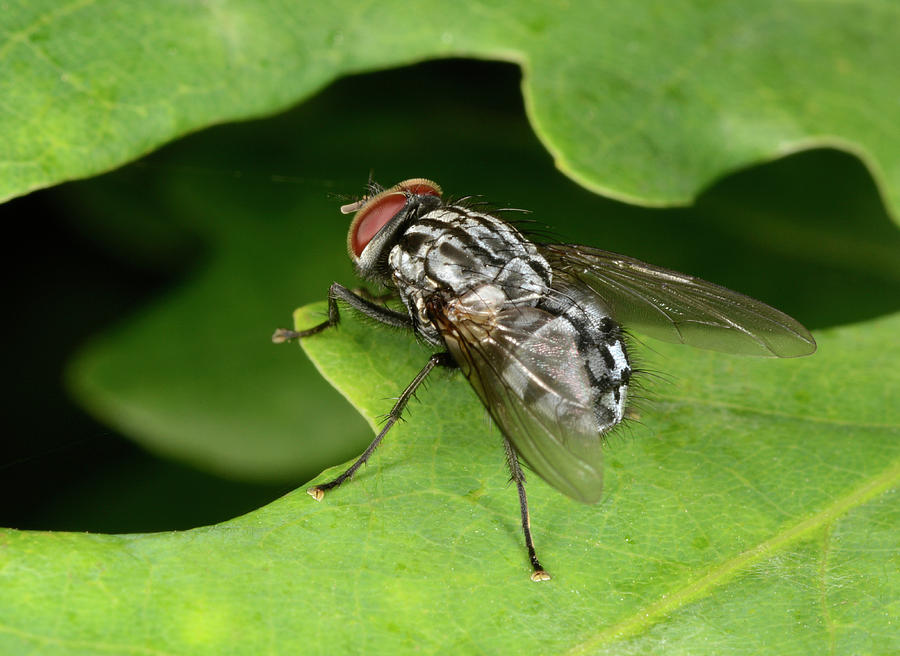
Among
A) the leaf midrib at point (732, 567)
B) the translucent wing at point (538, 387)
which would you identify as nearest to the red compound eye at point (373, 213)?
the translucent wing at point (538, 387)

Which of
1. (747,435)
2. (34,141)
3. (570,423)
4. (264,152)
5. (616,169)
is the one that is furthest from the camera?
(264,152)

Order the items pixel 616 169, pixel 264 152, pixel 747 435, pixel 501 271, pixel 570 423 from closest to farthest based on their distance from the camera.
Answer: pixel 570 423 → pixel 747 435 → pixel 501 271 → pixel 616 169 → pixel 264 152

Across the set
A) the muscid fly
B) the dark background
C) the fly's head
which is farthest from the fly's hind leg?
the fly's head

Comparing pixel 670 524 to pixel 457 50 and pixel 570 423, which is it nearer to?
pixel 570 423

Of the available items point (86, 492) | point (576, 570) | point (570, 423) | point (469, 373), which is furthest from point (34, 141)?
point (576, 570)

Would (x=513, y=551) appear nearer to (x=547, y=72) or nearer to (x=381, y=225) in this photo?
(x=381, y=225)

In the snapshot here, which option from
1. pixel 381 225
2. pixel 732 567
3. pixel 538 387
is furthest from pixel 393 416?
pixel 732 567

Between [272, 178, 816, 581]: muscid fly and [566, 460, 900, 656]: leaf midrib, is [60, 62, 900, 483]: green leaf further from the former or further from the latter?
[566, 460, 900, 656]: leaf midrib
